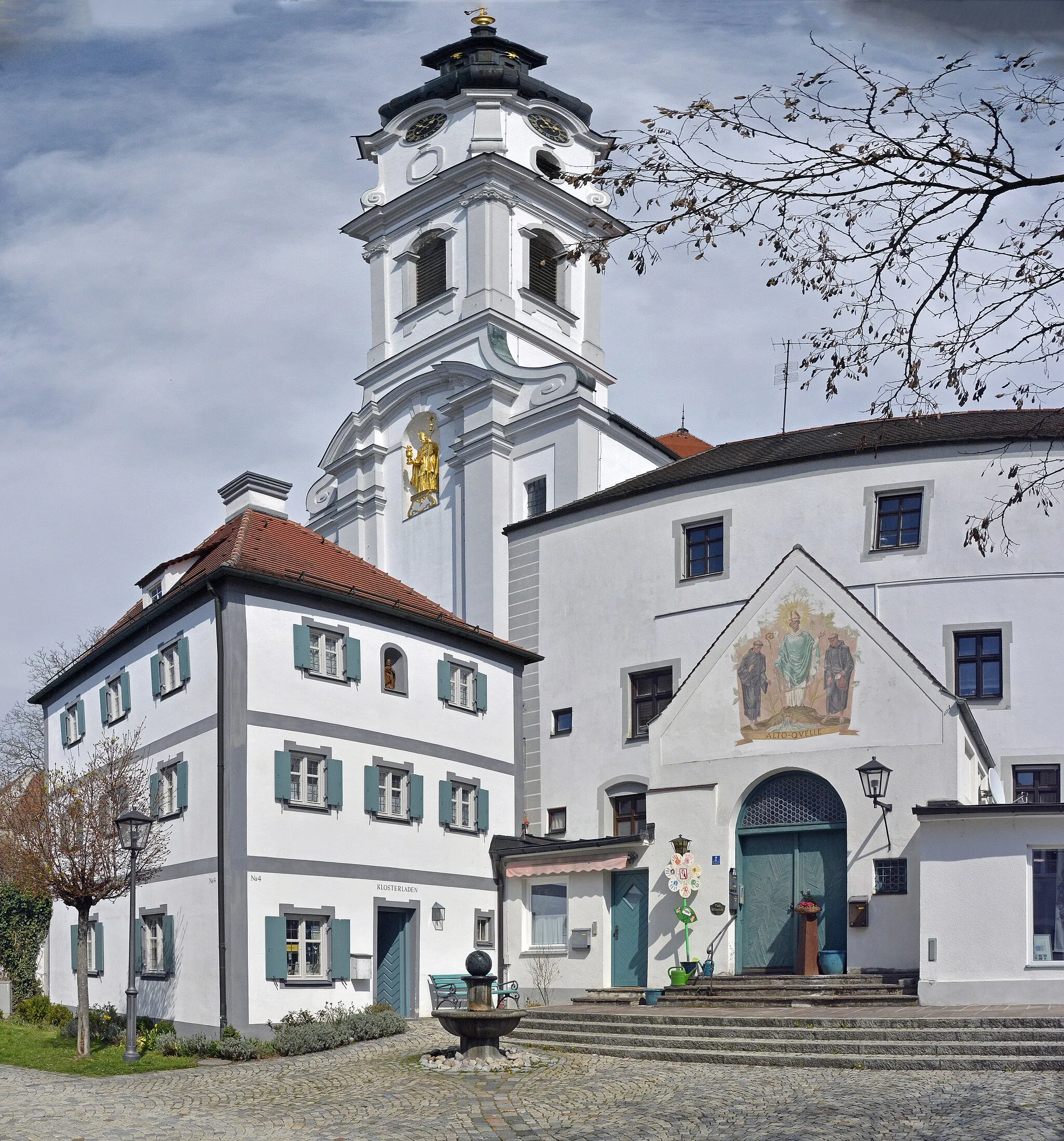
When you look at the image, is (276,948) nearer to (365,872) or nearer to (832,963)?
(365,872)

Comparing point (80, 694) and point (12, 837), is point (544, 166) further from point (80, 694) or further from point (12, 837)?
point (12, 837)

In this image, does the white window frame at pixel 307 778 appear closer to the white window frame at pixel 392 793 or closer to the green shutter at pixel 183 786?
the white window frame at pixel 392 793

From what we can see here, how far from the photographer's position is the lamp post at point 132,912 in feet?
80.9

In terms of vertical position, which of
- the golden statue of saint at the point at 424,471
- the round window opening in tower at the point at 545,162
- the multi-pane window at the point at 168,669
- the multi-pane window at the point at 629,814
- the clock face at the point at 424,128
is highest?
the clock face at the point at 424,128

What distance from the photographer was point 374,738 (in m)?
31.2

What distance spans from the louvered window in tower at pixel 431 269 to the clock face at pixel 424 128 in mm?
3926

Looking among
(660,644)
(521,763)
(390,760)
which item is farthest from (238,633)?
(660,644)

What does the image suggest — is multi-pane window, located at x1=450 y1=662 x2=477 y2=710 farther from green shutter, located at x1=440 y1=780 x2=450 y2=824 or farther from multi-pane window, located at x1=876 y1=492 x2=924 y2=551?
multi-pane window, located at x1=876 y1=492 x2=924 y2=551

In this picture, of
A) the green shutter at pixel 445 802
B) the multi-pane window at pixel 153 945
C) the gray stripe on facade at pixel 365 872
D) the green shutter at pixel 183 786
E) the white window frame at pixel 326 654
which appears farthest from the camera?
the green shutter at pixel 445 802

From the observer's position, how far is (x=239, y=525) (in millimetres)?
33406

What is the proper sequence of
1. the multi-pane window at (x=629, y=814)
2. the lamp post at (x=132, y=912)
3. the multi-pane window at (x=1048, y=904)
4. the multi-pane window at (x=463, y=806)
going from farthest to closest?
the multi-pane window at (x=629, y=814) < the multi-pane window at (x=463, y=806) < the lamp post at (x=132, y=912) < the multi-pane window at (x=1048, y=904)

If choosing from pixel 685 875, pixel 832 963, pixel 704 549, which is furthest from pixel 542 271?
pixel 832 963

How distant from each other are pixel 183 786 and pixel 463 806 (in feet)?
21.2

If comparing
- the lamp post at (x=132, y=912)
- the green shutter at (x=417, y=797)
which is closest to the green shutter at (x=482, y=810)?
the green shutter at (x=417, y=797)
